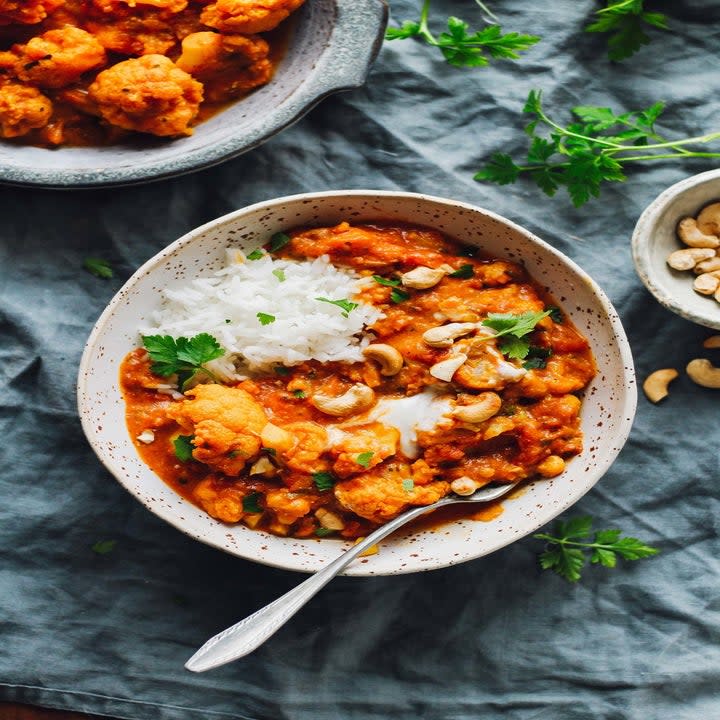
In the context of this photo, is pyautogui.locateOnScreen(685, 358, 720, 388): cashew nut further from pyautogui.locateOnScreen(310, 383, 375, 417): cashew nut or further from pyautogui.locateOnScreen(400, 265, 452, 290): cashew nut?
pyautogui.locateOnScreen(310, 383, 375, 417): cashew nut

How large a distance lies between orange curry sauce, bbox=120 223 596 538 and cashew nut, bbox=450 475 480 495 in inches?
1.0

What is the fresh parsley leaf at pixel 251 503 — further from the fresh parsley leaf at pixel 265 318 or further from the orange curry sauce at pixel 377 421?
the fresh parsley leaf at pixel 265 318

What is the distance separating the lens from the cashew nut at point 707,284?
2.63 m

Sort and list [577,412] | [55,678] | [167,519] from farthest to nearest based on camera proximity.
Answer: [55,678]
[577,412]
[167,519]

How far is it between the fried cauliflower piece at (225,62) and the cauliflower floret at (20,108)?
43cm

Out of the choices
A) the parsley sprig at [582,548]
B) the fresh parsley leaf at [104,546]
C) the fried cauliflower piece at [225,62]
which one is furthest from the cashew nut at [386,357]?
the fresh parsley leaf at [104,546]

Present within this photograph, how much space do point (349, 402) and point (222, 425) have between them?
37cm

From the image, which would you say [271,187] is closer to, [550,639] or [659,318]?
[659,318]

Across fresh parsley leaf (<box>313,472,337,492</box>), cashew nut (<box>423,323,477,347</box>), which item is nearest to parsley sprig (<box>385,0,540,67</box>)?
cashew nut (<box>423,323,477,347</box>)

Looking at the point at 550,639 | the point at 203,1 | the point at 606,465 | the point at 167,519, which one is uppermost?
the point at 203,1

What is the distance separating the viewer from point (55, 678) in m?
2.73

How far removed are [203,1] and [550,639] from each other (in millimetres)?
2360

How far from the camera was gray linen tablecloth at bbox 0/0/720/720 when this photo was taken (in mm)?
2732

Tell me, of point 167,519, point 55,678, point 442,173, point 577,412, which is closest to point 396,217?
point 442,173
